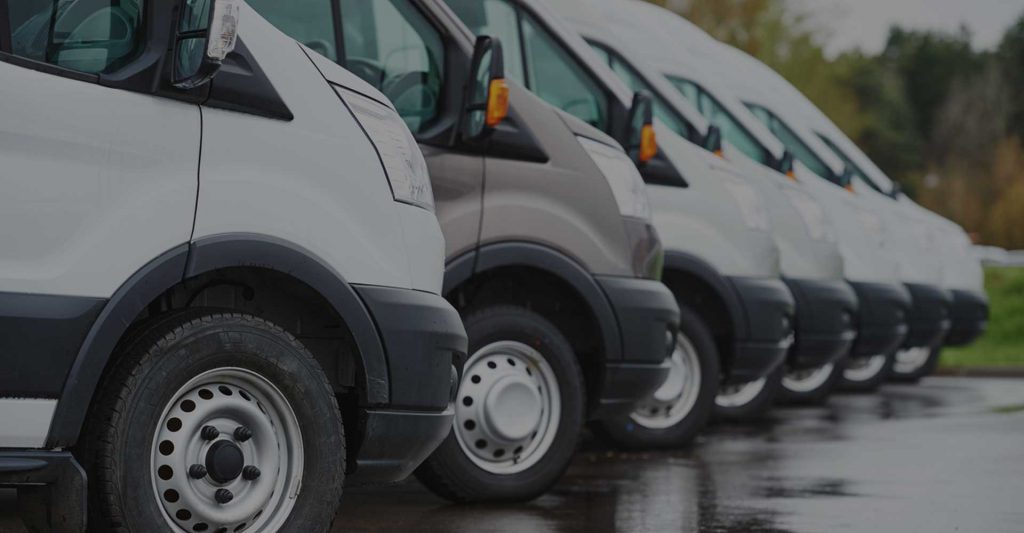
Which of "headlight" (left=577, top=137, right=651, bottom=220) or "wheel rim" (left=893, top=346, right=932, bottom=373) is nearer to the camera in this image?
"headlight" (left=577, top=137, right=651, bottom=220)

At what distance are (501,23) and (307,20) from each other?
1.56m

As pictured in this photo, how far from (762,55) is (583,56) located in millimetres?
29716

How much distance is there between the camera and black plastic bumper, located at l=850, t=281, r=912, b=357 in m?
13.4

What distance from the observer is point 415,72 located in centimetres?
705

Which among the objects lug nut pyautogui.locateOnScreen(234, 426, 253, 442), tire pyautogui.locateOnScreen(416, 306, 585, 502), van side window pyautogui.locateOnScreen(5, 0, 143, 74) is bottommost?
tire pyautogui.locateOnScreen(416, 306, 585, 502)

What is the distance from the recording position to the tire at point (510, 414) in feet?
23.5

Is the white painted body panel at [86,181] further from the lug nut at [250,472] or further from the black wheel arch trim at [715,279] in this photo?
the black wheel arch trim at [715,279]

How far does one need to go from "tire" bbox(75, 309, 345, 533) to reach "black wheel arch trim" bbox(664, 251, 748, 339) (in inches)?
184

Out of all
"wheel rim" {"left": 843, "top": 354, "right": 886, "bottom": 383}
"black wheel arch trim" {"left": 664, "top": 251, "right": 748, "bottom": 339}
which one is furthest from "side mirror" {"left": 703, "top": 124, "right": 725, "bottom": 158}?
"wheel rim" {"left": 843, "top": 354, "right": 886, "bottom": 383}

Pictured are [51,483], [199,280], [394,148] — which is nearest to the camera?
[51,483]

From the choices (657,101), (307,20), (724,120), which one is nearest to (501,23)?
(307,20)

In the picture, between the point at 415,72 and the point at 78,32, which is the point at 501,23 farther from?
the point at 78,32

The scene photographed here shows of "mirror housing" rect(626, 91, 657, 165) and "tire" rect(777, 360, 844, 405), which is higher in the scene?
"mirror housing" rect(626, 91, 657, 165)

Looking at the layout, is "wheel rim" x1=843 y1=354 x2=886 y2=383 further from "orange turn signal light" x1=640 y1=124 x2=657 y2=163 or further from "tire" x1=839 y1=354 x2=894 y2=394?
"orange turn signal light" x1=640 y1=124 x2=657 y2=163
